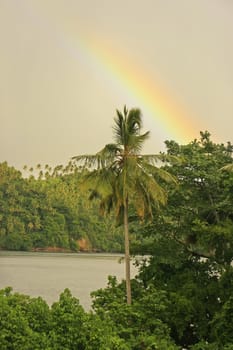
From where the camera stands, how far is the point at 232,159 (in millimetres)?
25594

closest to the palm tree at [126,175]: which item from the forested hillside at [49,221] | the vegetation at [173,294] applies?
the vegetation at [173,294]

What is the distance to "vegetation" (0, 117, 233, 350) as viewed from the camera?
53.8 ft

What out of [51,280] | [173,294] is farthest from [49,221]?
[173,294]

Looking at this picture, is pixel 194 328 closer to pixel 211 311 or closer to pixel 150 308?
pixel 211 311

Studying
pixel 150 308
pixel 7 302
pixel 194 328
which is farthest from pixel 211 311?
pixel 7 302

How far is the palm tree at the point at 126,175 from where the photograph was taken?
2078cm

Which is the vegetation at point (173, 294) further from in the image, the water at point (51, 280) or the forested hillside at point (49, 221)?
the forested hillside at point (49, 221)

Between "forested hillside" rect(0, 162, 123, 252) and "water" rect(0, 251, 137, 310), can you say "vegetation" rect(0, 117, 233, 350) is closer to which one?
"water" rect(0, 251, 137, 310)

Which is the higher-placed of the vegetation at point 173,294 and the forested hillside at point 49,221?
the forested hillside at point 49,221

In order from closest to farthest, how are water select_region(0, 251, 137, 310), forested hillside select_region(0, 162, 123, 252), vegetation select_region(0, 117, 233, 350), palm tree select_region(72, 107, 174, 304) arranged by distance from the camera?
vegetation select_region(0, 117, 233, 350) < palm tree select_region(72, 107, 174, 304) < water select_region(0, 251, 137, 310) < forested hillside select_region(0, 162, 123, 252)

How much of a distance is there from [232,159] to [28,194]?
13497 cm

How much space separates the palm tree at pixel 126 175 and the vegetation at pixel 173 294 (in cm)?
171

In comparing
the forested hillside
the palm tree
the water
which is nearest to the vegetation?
the palm tree

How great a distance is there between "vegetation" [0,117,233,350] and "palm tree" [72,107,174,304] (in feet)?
5.62
